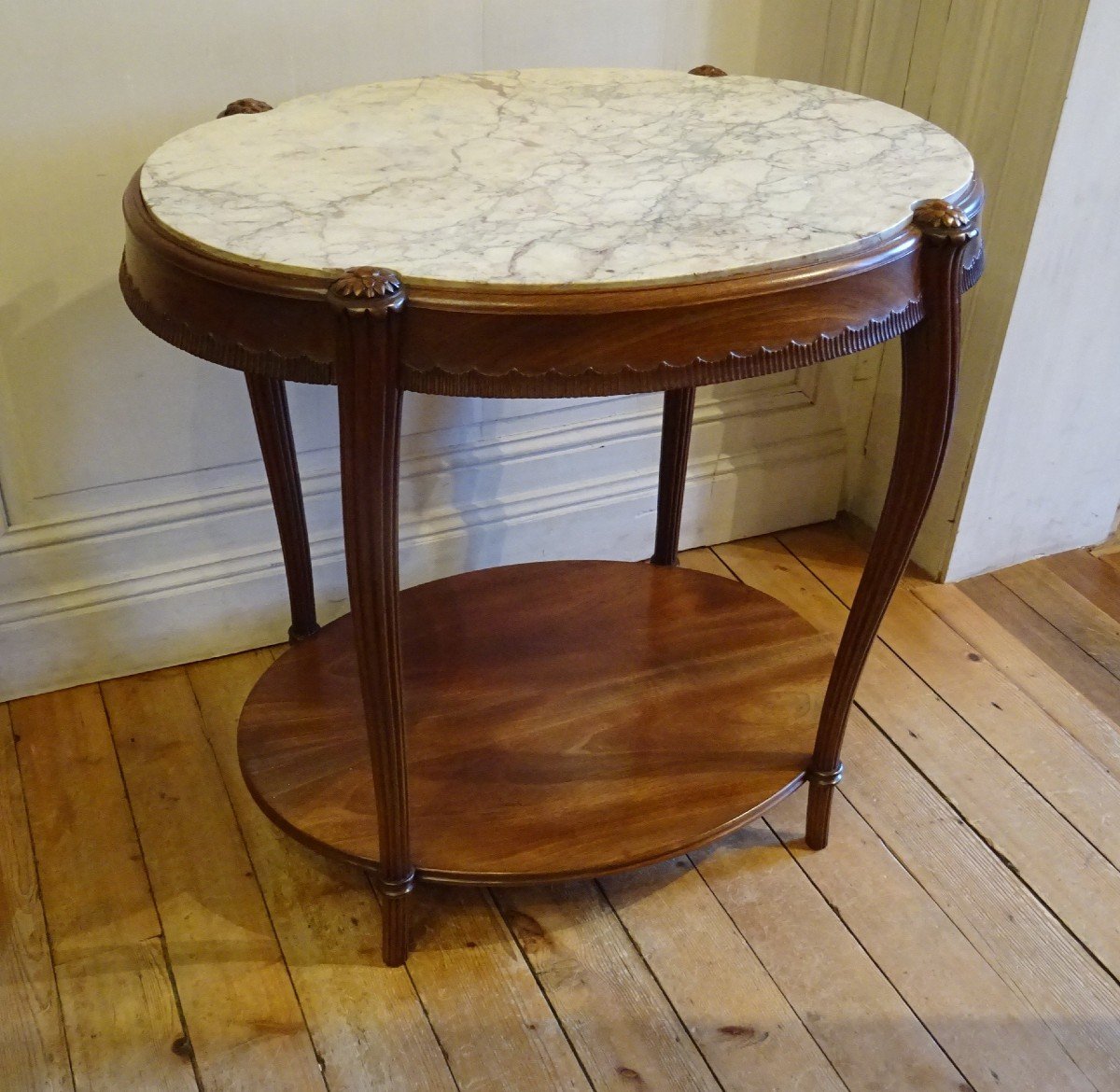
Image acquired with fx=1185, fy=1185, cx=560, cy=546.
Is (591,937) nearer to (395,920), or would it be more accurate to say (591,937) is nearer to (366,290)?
(395,920)

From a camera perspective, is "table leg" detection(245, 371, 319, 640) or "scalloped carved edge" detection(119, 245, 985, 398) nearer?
"scalloped carved edge" detection(119, 245, 985, 398)

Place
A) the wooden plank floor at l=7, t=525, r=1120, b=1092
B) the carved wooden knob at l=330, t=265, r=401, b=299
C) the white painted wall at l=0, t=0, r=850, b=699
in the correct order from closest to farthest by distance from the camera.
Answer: the carved wooden knob at l=330, t=265, r=401, b=299, the wooden plank floor at l=7, t=525, r=1120, b=1092, the white painted wall at l=0, t=0, r=850, b=699

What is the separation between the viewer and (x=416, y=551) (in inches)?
69.2

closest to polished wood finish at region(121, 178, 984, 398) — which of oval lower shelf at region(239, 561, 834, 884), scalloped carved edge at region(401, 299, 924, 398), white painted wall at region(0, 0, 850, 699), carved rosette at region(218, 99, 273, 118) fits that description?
scalloped carved edge at region(401, 299, 924, 398)

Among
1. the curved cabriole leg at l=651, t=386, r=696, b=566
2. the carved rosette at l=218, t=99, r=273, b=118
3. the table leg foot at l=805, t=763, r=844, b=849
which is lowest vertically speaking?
the table leg foot at l=805, t=763, r=844, b=849

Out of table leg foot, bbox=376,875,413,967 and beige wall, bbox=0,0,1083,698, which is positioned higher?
beige wall, bbox=0,0,1083,698

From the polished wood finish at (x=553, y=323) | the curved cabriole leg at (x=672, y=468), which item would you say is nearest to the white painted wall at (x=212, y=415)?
the curved cabriole leg at (x=672, y=468)

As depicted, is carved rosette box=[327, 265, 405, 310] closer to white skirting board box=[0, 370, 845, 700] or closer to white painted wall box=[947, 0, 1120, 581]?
white skirting board box=[0, 370, 845, 700]

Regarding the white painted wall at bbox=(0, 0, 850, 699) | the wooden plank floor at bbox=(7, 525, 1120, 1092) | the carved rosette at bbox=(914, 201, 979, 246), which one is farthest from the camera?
the white painted wall at bbox=(0, 0, 850, 699)

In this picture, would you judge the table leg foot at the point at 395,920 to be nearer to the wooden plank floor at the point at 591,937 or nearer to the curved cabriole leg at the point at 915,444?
the wooden plank floor at the point at 591,937

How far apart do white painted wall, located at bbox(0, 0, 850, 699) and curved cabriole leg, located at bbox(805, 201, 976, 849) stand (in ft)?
2.07

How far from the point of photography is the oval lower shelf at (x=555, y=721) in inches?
50.5

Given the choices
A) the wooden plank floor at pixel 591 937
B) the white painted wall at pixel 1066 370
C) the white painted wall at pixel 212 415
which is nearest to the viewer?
the wooden plank floor at pixel 591 937

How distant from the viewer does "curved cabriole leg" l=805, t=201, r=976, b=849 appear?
100 cm
